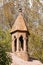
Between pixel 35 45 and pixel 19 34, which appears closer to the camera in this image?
pixel 19 34

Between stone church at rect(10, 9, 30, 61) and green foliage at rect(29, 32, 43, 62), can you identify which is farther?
green foliage at rect(29, 32, 43, 62)

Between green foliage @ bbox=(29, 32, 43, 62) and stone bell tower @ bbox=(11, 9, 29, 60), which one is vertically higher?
stone bell tower @ bbox=(11, 9, 29, 60)

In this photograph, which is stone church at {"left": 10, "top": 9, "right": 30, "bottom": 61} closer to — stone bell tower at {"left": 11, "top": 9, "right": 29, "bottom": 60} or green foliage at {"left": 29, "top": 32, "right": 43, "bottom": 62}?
stone bell tower at {"left": 11, "top": 9, "right": 29, "bottom": 60}

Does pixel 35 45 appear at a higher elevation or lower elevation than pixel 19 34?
lower

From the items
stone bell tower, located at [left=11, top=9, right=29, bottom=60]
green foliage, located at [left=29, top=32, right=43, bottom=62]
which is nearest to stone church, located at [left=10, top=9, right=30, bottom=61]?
stone bell tower, located at [left=11, top=9, right=29, bottom=60]

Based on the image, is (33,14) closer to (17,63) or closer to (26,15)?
(26,15)

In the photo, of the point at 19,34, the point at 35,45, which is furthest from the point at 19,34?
the point at 35,45

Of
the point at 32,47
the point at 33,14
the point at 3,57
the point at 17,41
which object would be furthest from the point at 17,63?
the point at 33,14

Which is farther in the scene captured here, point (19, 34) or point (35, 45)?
point (35, 45)

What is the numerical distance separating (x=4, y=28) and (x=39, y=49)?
13.9 ft

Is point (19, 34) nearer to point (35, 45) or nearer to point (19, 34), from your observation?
point (19, 34)

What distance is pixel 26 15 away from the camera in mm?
32688

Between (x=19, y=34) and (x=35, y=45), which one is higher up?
(x=19, y=34)

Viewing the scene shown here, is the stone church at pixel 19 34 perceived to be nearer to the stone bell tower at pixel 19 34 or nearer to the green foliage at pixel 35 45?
the stone bell tower at pixel 19 34
